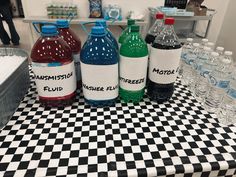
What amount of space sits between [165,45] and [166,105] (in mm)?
232

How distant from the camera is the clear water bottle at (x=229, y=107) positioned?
64cm

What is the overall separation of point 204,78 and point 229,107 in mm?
157

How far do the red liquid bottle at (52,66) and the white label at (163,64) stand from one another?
0.29 meters

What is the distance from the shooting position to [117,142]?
21.7 inches

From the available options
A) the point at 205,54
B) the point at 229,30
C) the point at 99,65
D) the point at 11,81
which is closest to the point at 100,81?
the point at 99,65

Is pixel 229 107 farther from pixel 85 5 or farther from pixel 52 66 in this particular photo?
pixel 85 5

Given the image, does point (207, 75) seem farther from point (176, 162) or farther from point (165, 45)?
point (176, 162)

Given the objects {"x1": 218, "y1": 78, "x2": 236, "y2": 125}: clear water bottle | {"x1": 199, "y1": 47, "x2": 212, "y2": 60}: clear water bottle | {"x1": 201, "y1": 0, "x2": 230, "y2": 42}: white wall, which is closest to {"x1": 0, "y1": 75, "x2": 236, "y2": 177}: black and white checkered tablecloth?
{"x1": 218, "y1": 78, "x2": 236, "y2": 125}: clear water bottle

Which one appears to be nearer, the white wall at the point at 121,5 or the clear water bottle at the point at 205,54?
the clear water bottle at the point at 205,54

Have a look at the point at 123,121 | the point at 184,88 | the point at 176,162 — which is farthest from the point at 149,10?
the point at 176,162

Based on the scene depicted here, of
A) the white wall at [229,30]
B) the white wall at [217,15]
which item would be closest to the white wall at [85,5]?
the white wall at [217,15]

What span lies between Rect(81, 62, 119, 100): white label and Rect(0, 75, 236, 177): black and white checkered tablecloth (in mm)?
62

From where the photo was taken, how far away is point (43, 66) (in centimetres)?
61

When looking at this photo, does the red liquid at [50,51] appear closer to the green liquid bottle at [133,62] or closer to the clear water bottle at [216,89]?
the green liquid bottle at [133,62]
